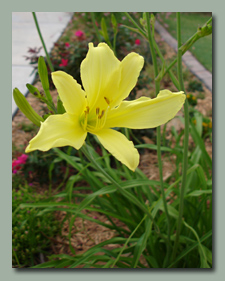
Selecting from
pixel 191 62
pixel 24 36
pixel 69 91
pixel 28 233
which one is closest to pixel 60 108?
pixel 69 91

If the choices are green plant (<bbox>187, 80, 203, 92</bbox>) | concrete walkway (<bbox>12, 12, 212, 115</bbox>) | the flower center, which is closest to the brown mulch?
green plant (<bbox>187, 80, 203, 92</bbox>)

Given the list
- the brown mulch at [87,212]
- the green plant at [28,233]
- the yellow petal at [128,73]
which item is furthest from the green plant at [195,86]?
the yellow petal at [128,73]

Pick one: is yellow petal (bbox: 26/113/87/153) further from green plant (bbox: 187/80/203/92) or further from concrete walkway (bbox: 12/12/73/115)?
green plant (bbox: 187/80/203/92)

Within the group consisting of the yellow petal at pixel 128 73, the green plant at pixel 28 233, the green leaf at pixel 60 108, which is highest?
the yellow petal at pixel 128 73

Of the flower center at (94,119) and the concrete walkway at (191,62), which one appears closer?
the flower center at (94,119)

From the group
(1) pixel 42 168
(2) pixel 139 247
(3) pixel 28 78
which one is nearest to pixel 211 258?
(2) pixel 139 247

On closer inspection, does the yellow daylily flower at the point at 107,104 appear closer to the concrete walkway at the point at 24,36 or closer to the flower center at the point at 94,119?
the flower center at the point at 94,119

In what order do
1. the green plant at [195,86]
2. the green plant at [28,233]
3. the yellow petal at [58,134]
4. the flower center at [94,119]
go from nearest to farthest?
1. the yellow petal at [58,134]
2. the flower center at [94,119]
3. the green plant at [28,233]
4. the green plant at [195,86]
